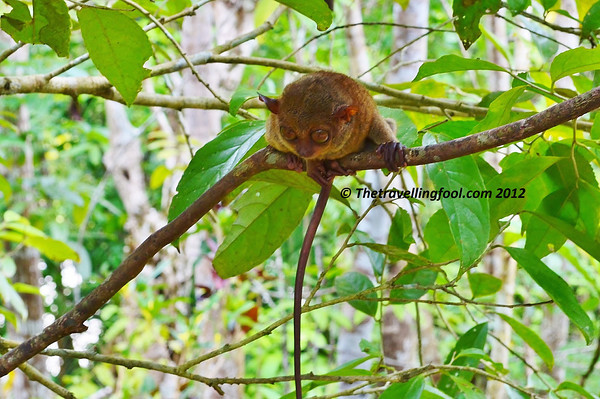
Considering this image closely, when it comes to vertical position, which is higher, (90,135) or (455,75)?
(455,75)

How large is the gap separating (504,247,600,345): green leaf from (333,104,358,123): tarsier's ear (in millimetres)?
699

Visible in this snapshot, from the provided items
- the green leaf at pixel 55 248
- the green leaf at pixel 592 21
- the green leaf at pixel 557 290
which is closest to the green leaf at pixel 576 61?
the green leaf at pixel 557 290

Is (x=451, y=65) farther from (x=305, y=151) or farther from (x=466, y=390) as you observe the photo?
(x=466, y=390)

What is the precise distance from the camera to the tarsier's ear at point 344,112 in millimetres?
2205

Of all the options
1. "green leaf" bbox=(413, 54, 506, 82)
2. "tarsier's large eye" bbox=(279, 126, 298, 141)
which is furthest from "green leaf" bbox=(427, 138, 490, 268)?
"tarsier's large eye" bbox=(279, 126, 298, 141)

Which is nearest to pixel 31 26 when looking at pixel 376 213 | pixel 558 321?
pixel 376 213

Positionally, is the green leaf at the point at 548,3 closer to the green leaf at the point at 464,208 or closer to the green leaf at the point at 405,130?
the green leaf at the point at 405,130

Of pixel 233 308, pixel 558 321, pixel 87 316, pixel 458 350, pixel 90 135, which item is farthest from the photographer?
pixel 558 321

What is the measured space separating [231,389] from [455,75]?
502 cm

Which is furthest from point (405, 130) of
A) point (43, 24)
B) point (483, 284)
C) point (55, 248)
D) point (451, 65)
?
point (55, 248)

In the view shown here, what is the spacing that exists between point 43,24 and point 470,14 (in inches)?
45.8

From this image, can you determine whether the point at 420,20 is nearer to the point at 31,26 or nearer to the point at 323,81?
the point at 323,81

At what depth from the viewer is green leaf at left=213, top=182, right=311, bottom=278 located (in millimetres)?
1922

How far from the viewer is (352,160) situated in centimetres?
186
